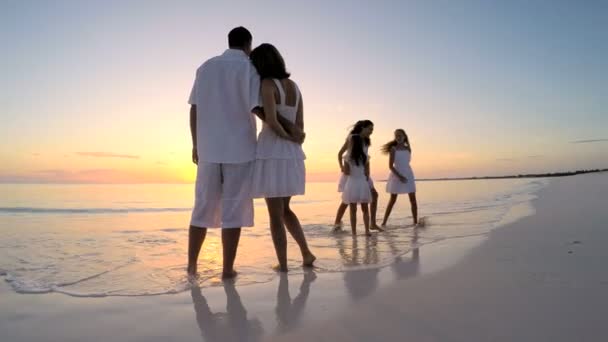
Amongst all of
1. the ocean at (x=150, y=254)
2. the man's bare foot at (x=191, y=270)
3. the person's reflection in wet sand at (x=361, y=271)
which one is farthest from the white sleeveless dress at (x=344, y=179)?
the man's bare foot at (x=191, y=270)

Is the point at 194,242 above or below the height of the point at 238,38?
below

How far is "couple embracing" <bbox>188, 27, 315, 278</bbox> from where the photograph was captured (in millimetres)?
3611

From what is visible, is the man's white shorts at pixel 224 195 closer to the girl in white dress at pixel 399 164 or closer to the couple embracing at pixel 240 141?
the couple embracing at pixel 240 141

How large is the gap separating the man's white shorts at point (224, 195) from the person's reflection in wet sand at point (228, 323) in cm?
87

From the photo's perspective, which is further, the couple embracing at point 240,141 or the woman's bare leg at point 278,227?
the woman's bare leg at point 278,227

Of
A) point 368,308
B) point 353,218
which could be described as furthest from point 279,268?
point 353,218

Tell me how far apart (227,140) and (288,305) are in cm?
155

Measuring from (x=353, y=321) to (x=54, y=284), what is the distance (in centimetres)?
264

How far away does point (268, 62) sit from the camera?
3.71m

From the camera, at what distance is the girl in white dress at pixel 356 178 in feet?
22.6

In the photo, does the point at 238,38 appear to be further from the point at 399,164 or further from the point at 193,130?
the point at 399,164

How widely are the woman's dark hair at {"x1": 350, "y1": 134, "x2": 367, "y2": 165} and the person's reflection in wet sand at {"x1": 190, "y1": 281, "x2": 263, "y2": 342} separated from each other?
14.9 ft

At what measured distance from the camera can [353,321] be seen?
2.38 m

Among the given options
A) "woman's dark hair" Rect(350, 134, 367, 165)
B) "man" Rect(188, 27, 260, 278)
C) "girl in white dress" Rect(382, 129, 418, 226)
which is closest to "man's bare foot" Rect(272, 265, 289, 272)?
"man" Rect(188, 27, 260, 278)
